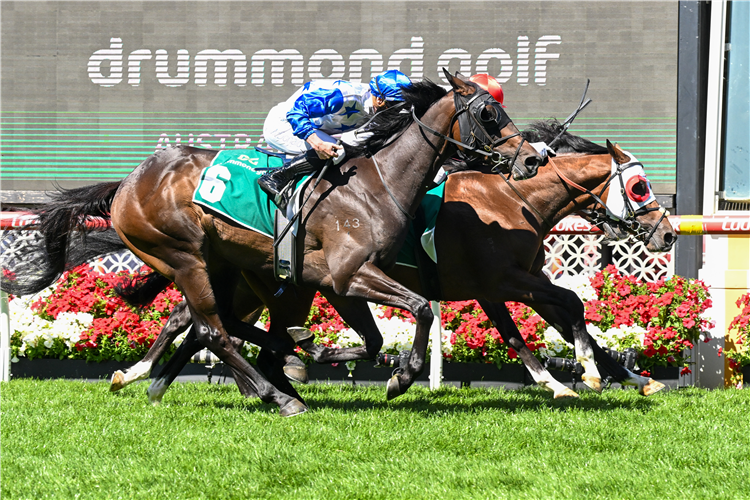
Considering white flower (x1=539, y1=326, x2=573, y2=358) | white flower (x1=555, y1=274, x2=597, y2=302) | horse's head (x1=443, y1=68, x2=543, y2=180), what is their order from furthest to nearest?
white flower (x1=555, y1=274, x2=597, y2=302), white flower (x1=539, y1=326, x2=573, y2=358), horse's head (x1=443, y1=68, x2=543, y2=180)

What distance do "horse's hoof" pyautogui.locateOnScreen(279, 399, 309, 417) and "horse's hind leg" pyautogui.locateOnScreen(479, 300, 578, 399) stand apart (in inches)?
51.4

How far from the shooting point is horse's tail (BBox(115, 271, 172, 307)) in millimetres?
5691

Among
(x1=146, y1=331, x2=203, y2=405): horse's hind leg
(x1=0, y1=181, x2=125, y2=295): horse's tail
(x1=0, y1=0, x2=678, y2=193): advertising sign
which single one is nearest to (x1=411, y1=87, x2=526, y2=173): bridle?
(x1=146, y1=331, x2=203, y2=405): horse's hind leg

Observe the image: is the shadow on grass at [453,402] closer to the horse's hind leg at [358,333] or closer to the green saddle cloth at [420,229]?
the horse's hind leg at [358,333]

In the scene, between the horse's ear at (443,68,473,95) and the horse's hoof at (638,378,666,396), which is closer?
the horse's ear at (443,68,473,95)

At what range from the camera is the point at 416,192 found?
4.54m

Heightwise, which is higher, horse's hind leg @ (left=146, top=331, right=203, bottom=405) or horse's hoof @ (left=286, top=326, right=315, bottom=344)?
horse's hoof @ (left=286, top=326, right=315, bottom=344)

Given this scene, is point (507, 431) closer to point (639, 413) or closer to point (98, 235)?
point (639, 413)

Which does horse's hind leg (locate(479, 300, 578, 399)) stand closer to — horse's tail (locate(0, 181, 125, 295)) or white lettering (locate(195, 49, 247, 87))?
horse's tail (locate(0, 181, 125, 295))

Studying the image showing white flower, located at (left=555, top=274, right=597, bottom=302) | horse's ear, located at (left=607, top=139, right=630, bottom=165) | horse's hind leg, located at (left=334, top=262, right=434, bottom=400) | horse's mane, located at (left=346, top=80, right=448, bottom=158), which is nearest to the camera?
horse's hind leg, located at (left=334, top=262, right=434, bottom=400)

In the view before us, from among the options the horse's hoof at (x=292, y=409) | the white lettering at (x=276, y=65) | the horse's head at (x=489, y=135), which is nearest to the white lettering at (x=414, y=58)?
the white lettering at (x=276, y=65)

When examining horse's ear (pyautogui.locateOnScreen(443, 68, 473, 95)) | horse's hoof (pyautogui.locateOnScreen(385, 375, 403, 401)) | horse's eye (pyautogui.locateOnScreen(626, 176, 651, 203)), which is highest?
A: horse's ear (pyautogui.locateOnScreen(443, 68, 473, 95))

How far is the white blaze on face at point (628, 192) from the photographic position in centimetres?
491

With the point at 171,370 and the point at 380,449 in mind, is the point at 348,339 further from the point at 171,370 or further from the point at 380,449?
the point at 380,449
